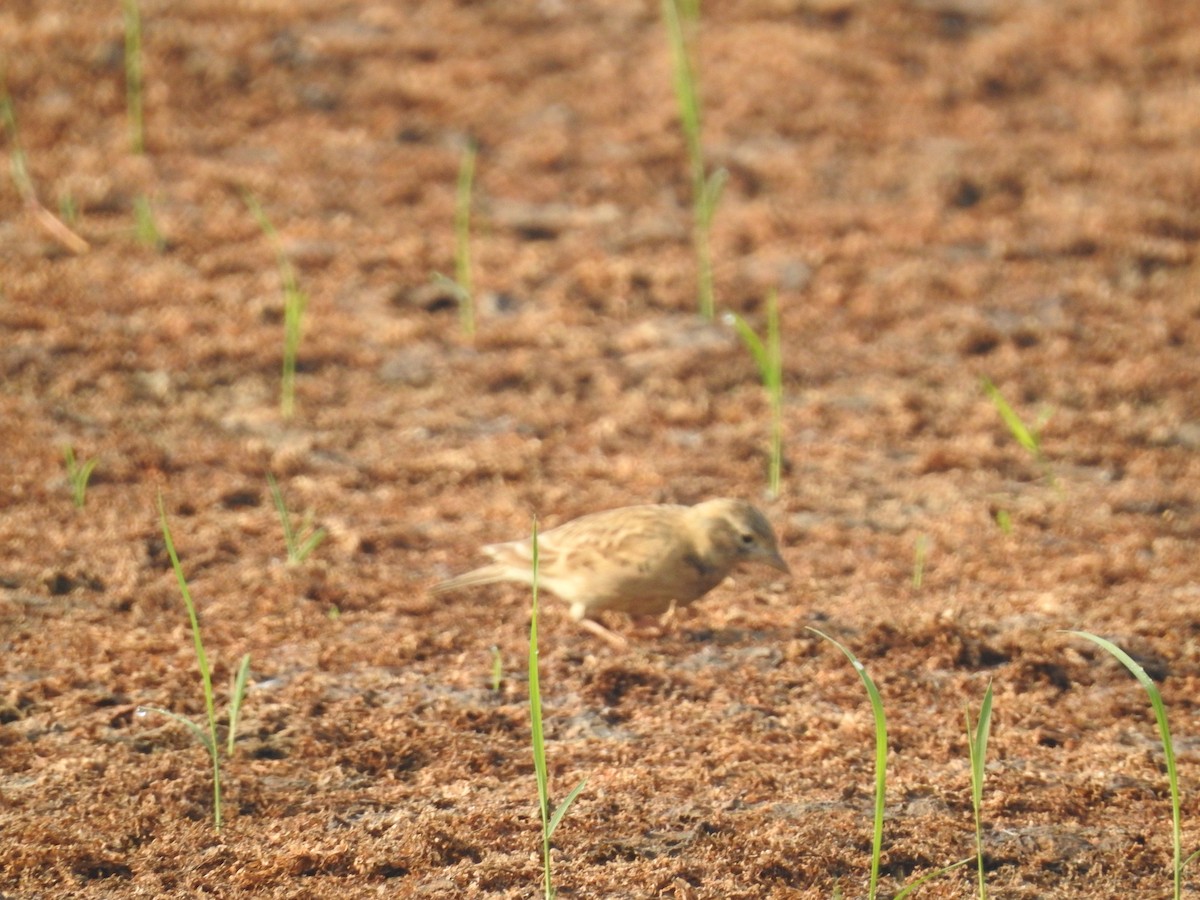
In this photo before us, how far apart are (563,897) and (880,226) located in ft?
15.0

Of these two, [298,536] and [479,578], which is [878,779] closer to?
[479,578]

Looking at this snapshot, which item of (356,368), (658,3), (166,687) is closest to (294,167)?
(356,368)

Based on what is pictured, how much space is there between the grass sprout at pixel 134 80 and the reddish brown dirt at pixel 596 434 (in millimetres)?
98

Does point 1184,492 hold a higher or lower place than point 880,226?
lower

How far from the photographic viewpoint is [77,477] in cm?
479

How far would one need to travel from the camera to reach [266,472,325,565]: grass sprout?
4.28 metres

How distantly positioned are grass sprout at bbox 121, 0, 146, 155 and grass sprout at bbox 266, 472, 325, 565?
114 inches


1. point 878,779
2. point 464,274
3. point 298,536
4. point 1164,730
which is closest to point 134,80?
point 464,274

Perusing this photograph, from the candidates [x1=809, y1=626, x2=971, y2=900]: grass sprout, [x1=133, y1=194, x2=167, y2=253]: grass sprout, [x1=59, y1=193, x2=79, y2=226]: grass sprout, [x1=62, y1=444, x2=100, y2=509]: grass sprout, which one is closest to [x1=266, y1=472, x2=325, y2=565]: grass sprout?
[x1=62, y1=444, x2=100, y2=509]: grass sprout

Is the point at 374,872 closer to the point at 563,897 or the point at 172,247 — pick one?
the point at 563,897

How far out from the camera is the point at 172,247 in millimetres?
6617

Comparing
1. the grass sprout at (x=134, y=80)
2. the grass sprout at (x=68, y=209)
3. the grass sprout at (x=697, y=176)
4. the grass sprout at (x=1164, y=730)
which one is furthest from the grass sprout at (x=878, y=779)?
the grass sprout at (x=134, y=80)

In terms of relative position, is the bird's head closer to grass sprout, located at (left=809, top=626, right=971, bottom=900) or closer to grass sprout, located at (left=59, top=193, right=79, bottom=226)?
grass sprout, located at (left=809, top=626, right=971, bottom=900)

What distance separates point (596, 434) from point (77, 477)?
176cm
